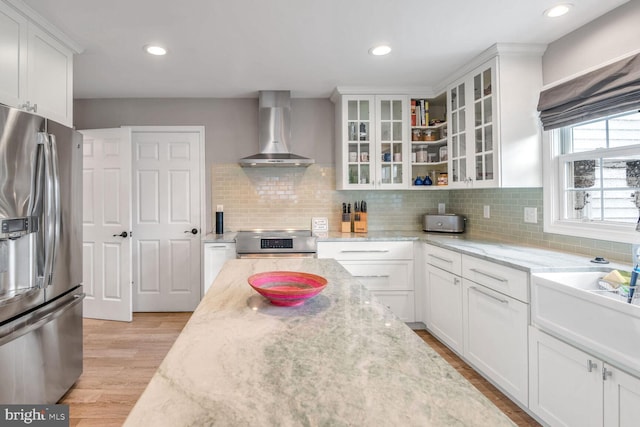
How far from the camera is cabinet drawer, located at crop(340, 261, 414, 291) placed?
317 cm

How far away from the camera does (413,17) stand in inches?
83.9

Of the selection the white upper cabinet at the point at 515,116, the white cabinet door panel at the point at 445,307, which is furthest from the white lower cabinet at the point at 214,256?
the white upper cabinet at the point at 515,116

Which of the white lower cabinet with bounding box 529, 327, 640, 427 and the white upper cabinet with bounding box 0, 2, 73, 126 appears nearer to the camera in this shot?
the white lower cabinet with bounding box 529, 327, 640, 427

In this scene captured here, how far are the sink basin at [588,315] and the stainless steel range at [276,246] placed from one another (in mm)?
1843

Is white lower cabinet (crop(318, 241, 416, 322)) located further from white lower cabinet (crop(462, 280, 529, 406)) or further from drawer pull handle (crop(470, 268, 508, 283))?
drawer pull handle (crop(470, 268, 508, 283))

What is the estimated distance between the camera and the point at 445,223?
3500 millimetres

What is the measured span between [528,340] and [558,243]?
35.8 inches

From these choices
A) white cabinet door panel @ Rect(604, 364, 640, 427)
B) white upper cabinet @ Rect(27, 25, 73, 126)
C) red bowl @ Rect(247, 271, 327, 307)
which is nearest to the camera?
red bowl @ Rect(247, 271, 327, 307)

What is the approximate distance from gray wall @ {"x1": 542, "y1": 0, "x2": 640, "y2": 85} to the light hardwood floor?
87.4 inches

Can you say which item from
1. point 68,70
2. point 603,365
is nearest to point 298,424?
point 603,365

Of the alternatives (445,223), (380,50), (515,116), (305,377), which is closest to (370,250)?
(445,223)

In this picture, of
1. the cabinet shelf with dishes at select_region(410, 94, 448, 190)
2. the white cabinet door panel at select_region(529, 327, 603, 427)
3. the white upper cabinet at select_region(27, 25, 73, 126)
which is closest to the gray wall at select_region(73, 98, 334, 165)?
the cabinet shelf with dishes at select_region(410, 94, 448, 190)

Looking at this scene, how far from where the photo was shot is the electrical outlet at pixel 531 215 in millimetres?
2596

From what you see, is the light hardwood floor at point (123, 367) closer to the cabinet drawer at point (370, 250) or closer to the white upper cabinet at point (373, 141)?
the cabinet drawer at point (370, 250)
